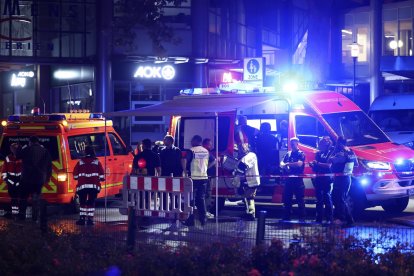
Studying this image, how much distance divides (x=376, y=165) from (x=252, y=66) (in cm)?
1115

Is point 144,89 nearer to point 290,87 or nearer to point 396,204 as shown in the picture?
point 290,87

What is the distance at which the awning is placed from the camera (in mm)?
15992

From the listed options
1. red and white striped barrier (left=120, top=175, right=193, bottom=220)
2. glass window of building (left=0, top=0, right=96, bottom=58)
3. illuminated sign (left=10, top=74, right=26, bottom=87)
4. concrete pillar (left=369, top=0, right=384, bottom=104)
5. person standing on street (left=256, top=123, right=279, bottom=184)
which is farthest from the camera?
concrete pillar (left=369, top=0, right=384, bottom=104)

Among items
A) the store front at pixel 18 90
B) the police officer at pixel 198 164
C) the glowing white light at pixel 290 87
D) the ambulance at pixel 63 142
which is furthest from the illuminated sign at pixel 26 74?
the police officer at pixel 198 164

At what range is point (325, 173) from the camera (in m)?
15.9

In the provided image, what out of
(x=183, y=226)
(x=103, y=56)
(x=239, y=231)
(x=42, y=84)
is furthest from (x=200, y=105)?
(x=42, y=84)

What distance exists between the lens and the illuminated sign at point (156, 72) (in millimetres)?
33750

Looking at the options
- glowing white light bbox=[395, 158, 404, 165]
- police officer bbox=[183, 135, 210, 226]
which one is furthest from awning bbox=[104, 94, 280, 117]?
glowing white light bbox=[395, 158, 404, 165]

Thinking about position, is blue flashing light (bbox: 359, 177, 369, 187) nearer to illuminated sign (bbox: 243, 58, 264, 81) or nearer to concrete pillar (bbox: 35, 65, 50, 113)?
illuminated sign (bbox: 243, 58, 264, 81)

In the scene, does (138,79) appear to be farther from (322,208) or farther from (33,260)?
(33,260)

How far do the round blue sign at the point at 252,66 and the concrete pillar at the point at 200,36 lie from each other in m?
6.51

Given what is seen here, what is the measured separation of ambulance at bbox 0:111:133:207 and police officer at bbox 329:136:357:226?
490 centimetres

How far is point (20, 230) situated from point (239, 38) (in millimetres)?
27606

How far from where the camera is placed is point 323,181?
15836 millimetres
